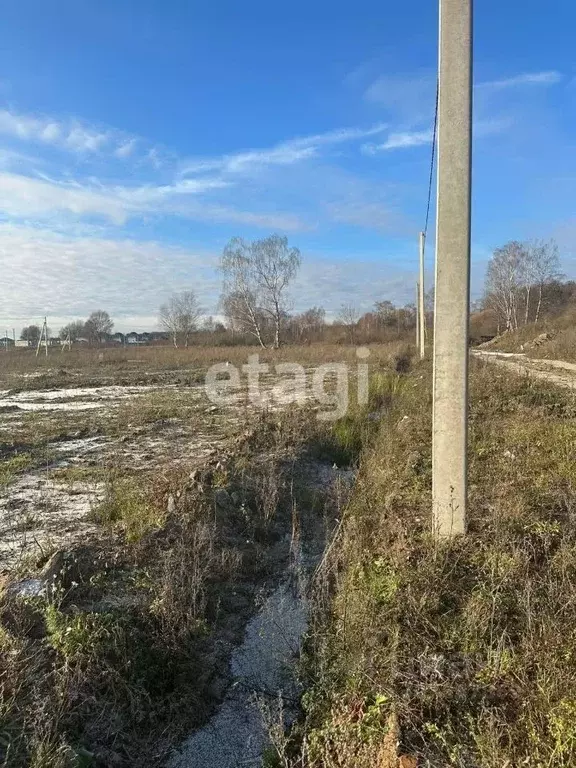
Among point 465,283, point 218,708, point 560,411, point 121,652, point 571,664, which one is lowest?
point 218,708

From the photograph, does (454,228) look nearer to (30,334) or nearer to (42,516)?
(42,516)

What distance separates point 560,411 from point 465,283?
173 inches

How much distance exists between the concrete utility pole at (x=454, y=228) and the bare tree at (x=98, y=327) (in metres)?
58.8

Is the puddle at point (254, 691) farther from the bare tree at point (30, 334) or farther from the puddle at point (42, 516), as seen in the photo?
the bare tree at point (30, 334)

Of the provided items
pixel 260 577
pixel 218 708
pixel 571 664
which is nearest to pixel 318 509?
pixel 260 577

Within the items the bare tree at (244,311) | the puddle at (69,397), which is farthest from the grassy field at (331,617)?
the bare tree at (244,311)

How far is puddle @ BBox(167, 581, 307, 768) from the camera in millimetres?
2363

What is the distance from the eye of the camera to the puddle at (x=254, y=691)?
2.36 m

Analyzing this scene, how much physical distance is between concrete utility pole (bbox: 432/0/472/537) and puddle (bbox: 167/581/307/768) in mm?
1452

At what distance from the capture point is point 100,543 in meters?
3.87

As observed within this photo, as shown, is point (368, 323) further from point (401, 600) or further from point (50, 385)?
point (401, 600)

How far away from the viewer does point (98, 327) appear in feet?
221

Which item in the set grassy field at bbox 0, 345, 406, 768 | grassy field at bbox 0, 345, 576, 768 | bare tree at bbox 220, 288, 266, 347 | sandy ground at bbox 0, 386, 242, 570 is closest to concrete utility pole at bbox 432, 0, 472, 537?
grassy field at bbox 0, 345, 576, 768

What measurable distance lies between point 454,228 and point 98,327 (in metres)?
69.6
